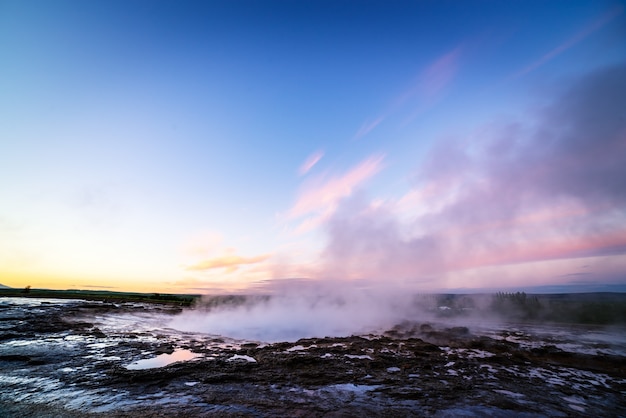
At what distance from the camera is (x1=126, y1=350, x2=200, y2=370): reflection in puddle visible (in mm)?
11125

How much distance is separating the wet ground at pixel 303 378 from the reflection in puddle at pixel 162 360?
44 millimetres

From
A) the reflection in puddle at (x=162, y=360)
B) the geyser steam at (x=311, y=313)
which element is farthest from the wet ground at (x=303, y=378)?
the geyser steam at (x=311, y=313)

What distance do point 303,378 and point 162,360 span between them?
6355 mm

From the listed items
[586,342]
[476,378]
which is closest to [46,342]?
[476,378]

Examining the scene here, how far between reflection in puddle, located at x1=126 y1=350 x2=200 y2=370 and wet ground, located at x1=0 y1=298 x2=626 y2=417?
4cm

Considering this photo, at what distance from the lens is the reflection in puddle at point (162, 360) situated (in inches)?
438

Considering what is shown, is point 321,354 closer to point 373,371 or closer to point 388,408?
point 373,371

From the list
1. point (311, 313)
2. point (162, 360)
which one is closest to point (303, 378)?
point (162, 360)

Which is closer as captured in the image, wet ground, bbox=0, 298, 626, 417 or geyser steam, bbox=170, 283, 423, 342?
wet ground, bbox=0, 298, 626, 417

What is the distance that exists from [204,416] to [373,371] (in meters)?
6.71

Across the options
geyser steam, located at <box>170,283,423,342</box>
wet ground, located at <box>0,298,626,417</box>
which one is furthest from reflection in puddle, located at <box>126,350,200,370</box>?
geyser steam, located at <box>170,283,423,342</box>

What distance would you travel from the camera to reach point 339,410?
7.38 meters

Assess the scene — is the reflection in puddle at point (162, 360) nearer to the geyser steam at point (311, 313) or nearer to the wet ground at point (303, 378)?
the wet ground at point (303, 378)

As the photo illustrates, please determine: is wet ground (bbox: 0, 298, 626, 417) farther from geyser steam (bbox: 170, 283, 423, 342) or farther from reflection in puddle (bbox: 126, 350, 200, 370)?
geyser steam (bbox: 170, 283, 423, 342)
